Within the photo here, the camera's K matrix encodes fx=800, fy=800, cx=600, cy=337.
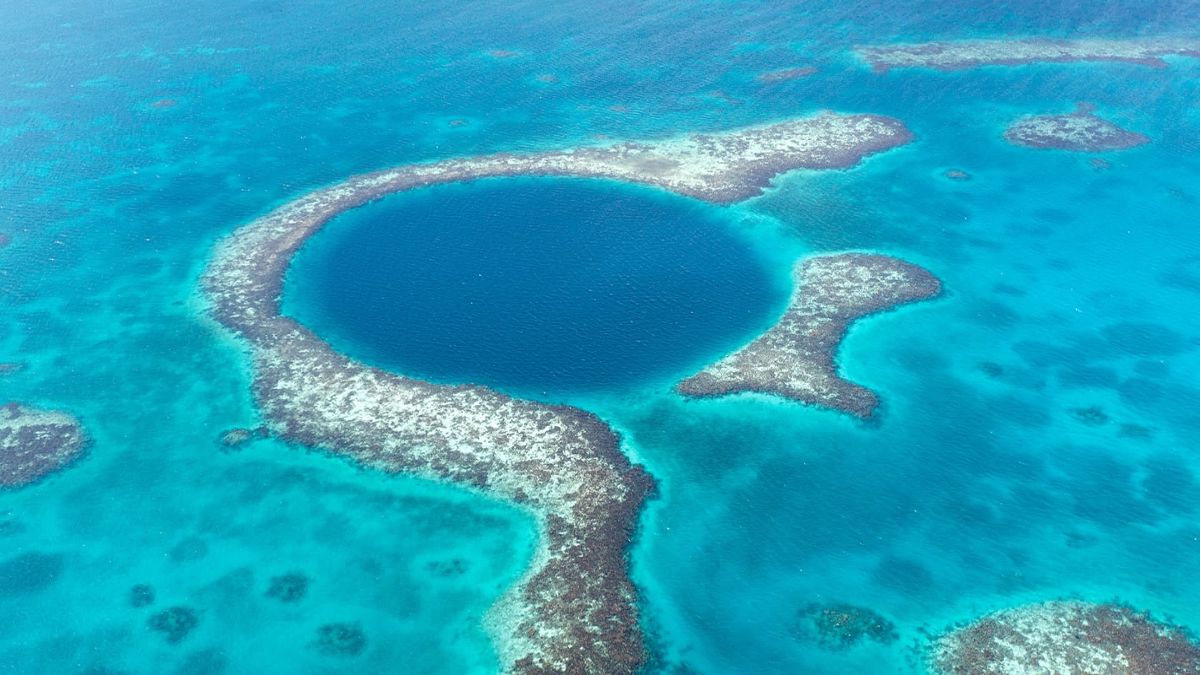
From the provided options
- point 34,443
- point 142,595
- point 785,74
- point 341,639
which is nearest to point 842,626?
point 341,639

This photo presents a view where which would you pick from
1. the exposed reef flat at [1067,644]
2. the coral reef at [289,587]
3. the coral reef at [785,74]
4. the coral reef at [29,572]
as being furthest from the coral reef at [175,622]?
the coral reef at [785,74]

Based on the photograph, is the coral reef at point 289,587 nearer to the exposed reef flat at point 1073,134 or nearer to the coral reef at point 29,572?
the coral reef at point 29,572

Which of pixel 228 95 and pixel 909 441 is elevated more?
pixel 228 95

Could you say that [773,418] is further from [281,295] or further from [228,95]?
[228,95]

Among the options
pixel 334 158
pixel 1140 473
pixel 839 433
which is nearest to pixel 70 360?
pixel 334 158

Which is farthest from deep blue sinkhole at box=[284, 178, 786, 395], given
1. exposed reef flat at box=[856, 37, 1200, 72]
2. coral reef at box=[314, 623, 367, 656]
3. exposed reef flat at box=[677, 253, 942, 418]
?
exposed reef flat at box=[856, 37, 1200, 72]

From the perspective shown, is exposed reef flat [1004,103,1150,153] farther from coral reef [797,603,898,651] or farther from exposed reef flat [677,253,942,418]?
coral reef [797,603,898,651]
